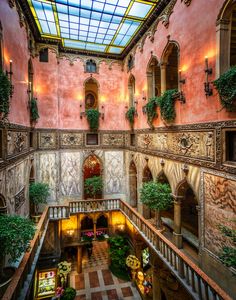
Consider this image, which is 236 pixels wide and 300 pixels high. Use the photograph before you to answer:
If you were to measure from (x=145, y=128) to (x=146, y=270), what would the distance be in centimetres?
929

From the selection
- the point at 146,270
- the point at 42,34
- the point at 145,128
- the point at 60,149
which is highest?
the point at 42,34

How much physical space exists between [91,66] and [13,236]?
13693 millimetres

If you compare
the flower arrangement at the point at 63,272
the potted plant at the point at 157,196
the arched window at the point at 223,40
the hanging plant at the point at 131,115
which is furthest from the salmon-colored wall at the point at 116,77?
the flower arrangement at the point at 63,272

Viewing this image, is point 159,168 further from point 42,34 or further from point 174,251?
point 42,34

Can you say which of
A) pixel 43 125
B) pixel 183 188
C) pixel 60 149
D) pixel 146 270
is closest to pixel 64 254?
pixel 146 270

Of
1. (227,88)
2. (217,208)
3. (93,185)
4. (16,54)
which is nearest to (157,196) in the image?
(217,208)

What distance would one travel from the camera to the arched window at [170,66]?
10.0 metres

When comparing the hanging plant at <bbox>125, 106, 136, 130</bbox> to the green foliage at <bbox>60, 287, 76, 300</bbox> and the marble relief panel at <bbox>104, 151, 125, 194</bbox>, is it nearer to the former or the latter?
the marble relief panel at <bbox>104, 151, 125, 194</bbox>

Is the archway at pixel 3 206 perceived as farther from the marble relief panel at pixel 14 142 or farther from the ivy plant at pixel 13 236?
the marble relief panel at pixel 14 142

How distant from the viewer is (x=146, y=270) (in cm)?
1323

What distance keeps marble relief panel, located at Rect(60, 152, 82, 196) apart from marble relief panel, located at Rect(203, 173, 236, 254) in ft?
32.8

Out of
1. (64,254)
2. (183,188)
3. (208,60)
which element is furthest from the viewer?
(64,254)

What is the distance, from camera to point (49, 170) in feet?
46.5

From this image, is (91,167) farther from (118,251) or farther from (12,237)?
(12,237)
